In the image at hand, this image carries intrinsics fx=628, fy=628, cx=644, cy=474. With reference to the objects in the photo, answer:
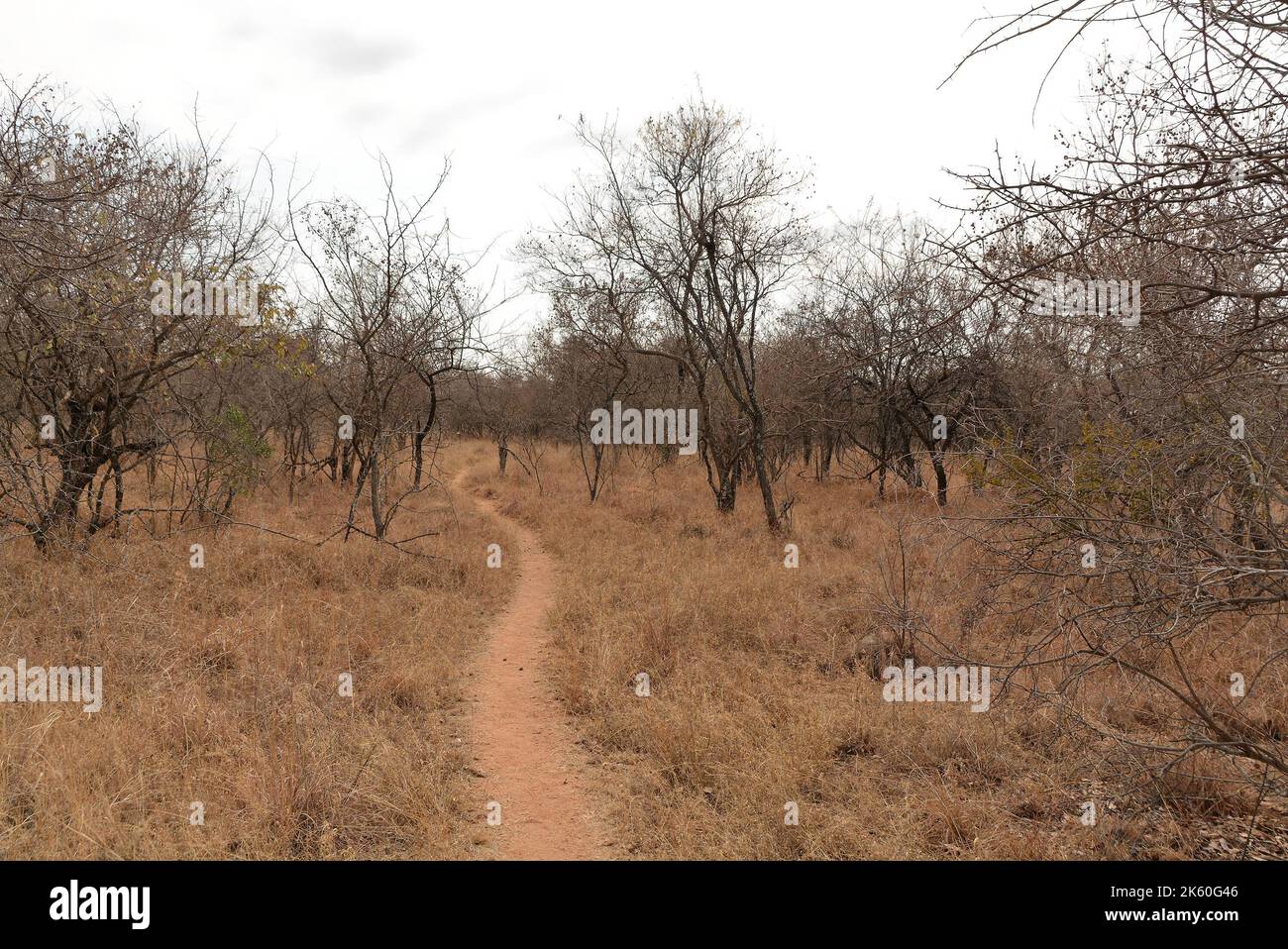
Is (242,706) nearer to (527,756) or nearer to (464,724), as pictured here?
(464,724)

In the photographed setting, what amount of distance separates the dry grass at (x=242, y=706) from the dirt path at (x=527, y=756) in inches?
8.8

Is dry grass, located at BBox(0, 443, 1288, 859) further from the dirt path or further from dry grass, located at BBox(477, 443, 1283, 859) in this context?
the dirt path

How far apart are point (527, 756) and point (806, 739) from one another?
2000 mm

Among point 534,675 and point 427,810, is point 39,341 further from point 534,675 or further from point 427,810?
point 427,810

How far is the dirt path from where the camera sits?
3586mm

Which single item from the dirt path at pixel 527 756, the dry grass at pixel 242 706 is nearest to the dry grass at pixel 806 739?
the dirt path at pixel 527 756

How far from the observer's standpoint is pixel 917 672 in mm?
5488

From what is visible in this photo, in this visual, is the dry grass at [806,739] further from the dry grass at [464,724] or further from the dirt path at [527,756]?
the dirt path at [527,756]

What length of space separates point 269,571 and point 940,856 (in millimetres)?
7752

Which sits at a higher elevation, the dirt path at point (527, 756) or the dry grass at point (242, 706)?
the dry grass at point (242, 706)

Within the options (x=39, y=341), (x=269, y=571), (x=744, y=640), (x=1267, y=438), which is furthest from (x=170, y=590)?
(x=1267, y=438)

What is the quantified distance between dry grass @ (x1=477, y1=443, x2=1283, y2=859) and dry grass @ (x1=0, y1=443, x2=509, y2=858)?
1.23m

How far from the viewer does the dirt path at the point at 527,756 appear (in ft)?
11.8

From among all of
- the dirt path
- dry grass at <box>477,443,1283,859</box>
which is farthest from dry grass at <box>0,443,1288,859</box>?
the dirt path
